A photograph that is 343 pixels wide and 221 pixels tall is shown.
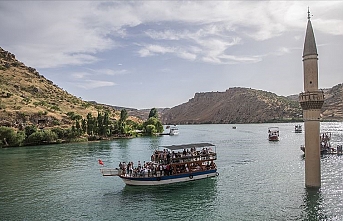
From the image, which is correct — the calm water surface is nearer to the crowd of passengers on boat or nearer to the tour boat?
the tour boat

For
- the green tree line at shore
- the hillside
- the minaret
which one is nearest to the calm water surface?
the minaret

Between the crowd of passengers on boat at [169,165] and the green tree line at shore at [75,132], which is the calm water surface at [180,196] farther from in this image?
the green tree line at shore at [75,132]

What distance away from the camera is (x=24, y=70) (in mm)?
198375

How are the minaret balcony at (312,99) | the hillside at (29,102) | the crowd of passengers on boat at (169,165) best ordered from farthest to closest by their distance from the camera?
the hillside at (29,102), the crowd of passengers on boat at (169,165), the minaret balcony at (312,99)

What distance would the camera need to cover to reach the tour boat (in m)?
44.5

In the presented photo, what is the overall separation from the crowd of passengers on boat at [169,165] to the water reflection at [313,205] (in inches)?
599

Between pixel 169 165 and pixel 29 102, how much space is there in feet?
374

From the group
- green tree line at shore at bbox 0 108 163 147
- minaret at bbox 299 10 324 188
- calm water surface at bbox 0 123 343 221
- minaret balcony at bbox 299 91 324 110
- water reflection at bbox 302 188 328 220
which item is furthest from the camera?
green tree line at shore at bbox 0 108 163 147

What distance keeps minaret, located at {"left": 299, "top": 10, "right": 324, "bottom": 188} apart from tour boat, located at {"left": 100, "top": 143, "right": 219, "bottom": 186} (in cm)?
1545

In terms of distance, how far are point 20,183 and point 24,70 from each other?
545ft

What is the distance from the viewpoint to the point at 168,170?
151ft

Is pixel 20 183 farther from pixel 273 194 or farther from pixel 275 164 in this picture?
pixel 275 164

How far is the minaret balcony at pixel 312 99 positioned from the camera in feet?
119

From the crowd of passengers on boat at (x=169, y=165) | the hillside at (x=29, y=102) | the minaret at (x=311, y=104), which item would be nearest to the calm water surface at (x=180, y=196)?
the crowd of passengers on boat at (x=169, y=165)
